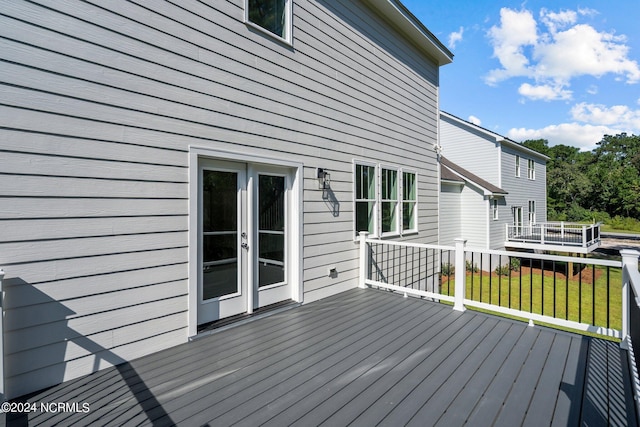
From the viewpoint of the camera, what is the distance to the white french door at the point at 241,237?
3.23 m

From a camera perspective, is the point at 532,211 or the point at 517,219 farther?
the point at 532,211

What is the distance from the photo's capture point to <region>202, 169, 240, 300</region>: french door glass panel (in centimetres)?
322

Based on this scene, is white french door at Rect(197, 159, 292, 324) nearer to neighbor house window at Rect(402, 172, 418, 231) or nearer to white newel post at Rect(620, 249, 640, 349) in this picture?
neighbor house window at Rect(402, 172, 418, 231)

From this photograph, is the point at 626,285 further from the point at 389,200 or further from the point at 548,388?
the point at 389,200

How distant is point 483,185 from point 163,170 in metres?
12.5

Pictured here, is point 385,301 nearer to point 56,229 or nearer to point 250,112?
point 250,112

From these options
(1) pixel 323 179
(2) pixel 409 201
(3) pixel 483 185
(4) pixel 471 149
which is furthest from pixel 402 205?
(4) pixel 471 149

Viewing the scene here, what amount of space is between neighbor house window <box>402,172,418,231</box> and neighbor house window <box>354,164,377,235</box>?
1.09 meters

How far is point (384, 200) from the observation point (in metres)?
5.77

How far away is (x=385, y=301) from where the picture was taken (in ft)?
14.2

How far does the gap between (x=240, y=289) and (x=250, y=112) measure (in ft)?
6.88

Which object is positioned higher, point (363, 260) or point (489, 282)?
point (363, 260)

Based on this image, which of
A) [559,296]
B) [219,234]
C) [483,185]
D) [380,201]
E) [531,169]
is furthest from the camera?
[531,169]

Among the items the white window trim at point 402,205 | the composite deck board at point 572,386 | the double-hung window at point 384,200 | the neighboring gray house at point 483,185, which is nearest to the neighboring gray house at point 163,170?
the double-hung window at point 384,200
